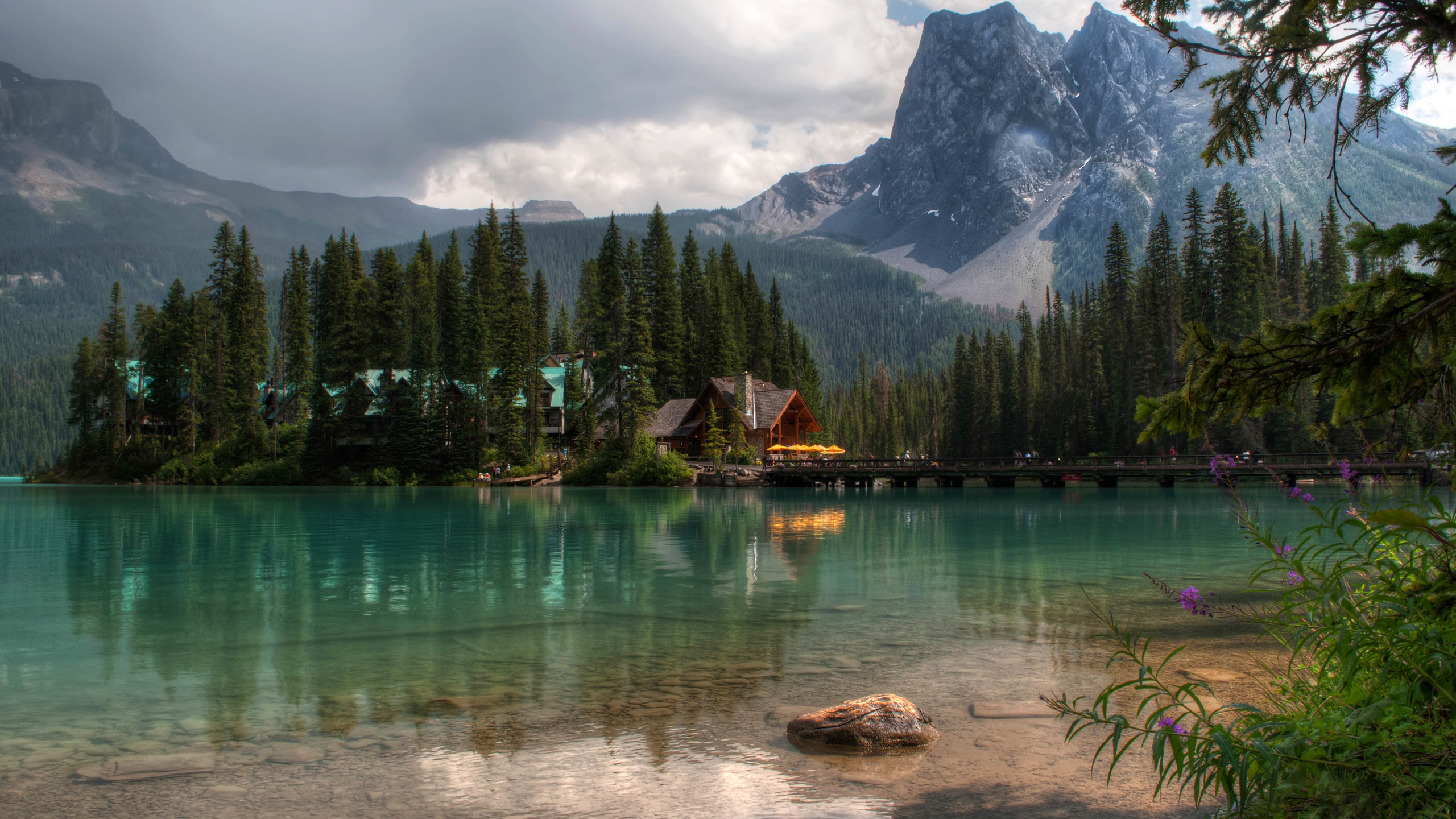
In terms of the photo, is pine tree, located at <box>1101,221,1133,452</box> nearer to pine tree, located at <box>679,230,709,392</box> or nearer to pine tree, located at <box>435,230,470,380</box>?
pine tree, located at <box>679,230,709,392</box>

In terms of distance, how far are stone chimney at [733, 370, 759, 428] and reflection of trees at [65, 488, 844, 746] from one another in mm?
41526

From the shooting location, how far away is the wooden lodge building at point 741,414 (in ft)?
247

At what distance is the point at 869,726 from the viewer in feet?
25.3

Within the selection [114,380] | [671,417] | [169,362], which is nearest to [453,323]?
[671,417]

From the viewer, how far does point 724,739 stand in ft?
25.9

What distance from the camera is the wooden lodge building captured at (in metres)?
75.4

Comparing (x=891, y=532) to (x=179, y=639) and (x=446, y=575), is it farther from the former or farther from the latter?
(x=179, y=639)

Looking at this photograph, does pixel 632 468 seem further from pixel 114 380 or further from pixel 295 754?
pixel 295 754

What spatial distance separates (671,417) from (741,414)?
825cm

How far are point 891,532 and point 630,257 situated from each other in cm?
5242

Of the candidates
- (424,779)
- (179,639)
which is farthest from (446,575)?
(424,779)

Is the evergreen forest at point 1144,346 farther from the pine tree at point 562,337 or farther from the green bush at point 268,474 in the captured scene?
the green bush at point 268,474

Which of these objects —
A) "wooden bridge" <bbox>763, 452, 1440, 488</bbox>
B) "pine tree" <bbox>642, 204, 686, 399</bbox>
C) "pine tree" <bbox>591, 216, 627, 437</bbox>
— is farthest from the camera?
"pine tree" <bbox>642, 204, 686, 399</bbox>

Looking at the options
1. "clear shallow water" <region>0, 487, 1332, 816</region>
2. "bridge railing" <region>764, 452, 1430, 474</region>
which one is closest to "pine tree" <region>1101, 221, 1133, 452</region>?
"bridge railing" <region>764, 452, 1430, 474</region>
